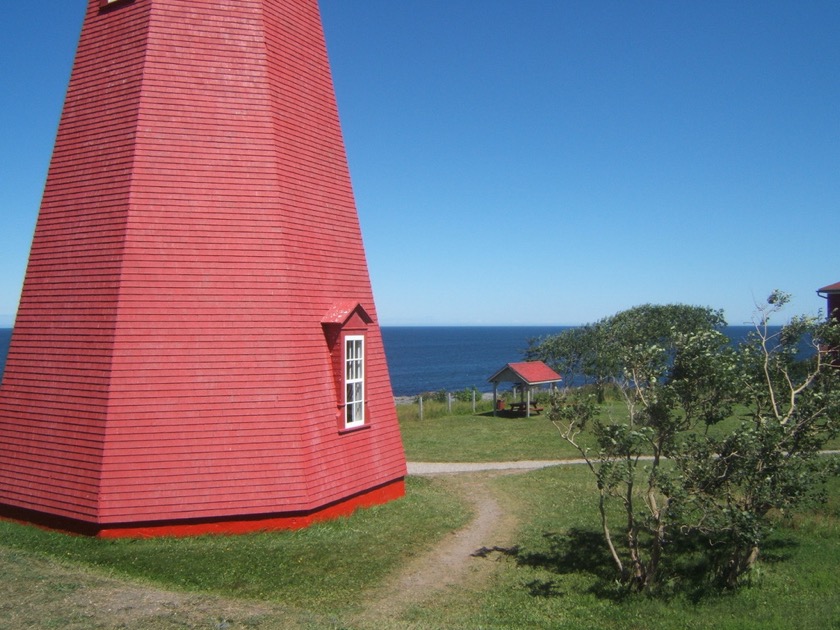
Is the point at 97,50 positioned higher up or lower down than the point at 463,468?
higher up

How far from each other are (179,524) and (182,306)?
3168mm

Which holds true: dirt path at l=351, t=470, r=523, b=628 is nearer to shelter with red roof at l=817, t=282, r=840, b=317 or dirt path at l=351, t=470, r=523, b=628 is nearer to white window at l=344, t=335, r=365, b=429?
white window at l=344, t=335, r=365, b=429

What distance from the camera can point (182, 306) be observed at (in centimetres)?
1020

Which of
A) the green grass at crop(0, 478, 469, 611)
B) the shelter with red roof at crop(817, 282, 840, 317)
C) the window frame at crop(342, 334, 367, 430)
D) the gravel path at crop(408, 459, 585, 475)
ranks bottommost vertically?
the green grass at crop(0, 478, 469, 611)

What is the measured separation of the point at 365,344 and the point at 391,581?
14.5 ft

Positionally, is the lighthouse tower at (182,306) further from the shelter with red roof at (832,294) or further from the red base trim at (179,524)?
the shelter with red roof at (832,294)

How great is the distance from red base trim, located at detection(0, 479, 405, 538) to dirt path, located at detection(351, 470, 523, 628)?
1819 millimetres

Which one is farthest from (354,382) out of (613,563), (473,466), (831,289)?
(831,289)

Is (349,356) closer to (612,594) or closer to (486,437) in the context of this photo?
(612,594)

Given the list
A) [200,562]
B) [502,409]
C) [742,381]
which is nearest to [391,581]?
[200,562]

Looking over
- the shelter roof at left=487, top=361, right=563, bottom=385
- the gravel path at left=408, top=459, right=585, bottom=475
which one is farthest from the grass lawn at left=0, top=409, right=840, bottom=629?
the shelter roof at left=487, top=361, right=563, bottom=385

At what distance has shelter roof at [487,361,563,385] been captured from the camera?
26750 mm

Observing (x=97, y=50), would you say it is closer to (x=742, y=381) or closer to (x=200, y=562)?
(x=200, y=562)

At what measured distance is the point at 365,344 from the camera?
39.8 ft
